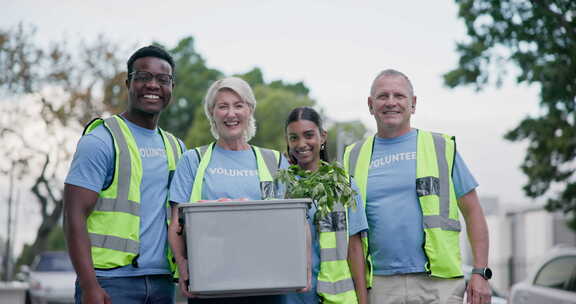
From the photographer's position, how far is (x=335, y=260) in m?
4.43

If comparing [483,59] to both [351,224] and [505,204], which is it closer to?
[351,224]

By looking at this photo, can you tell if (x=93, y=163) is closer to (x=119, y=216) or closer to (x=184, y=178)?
(x=119, y=216)

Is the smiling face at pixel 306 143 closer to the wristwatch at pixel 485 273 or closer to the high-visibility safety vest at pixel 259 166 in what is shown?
the high-visibility safety vest at pixel 259 166

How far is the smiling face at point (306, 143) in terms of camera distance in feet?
15.9

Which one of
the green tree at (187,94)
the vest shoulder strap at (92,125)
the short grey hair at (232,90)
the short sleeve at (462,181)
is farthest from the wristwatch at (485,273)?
the green tree at (187,94)

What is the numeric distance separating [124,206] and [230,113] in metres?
0.74

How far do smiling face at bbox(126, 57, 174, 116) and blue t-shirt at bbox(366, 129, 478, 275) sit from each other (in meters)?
1.32

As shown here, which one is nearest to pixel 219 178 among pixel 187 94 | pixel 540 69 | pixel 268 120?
pixel 540 69

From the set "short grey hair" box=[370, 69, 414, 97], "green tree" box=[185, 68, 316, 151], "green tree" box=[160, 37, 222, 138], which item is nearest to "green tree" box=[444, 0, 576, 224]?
"short grey hair" box=[370, 69, 414, 97]

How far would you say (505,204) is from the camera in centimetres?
3934

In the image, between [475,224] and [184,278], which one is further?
[475,224]

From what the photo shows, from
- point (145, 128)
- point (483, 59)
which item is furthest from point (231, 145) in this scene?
point (483, 59)

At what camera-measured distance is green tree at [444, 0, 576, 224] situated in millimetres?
13617

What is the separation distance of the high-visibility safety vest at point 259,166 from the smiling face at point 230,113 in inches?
5.4
